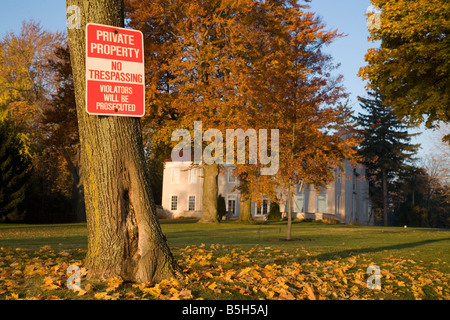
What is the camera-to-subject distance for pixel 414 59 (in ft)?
54.8

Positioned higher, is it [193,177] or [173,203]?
[193,177]

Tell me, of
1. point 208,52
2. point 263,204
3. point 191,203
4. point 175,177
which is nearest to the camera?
point 208,52

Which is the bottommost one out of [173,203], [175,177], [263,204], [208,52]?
[173,203]

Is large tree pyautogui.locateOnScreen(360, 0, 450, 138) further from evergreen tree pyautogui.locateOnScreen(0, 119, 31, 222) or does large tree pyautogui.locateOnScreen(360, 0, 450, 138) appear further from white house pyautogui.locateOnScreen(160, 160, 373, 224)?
white house pyautogui.locateOnScreen(160, 160, 373, 224)

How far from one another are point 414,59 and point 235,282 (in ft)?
42.0

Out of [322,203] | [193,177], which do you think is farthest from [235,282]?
[193,177]

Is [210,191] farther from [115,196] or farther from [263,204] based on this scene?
[115,196]

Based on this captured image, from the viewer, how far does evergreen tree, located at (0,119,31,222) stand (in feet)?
101

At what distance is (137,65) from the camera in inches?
255

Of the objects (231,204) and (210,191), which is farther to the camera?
(231,204)

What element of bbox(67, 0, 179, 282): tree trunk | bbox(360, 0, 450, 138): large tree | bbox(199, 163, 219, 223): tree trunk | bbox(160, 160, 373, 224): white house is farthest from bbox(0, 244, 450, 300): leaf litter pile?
bbox(160, 160, 373, 224): white house
